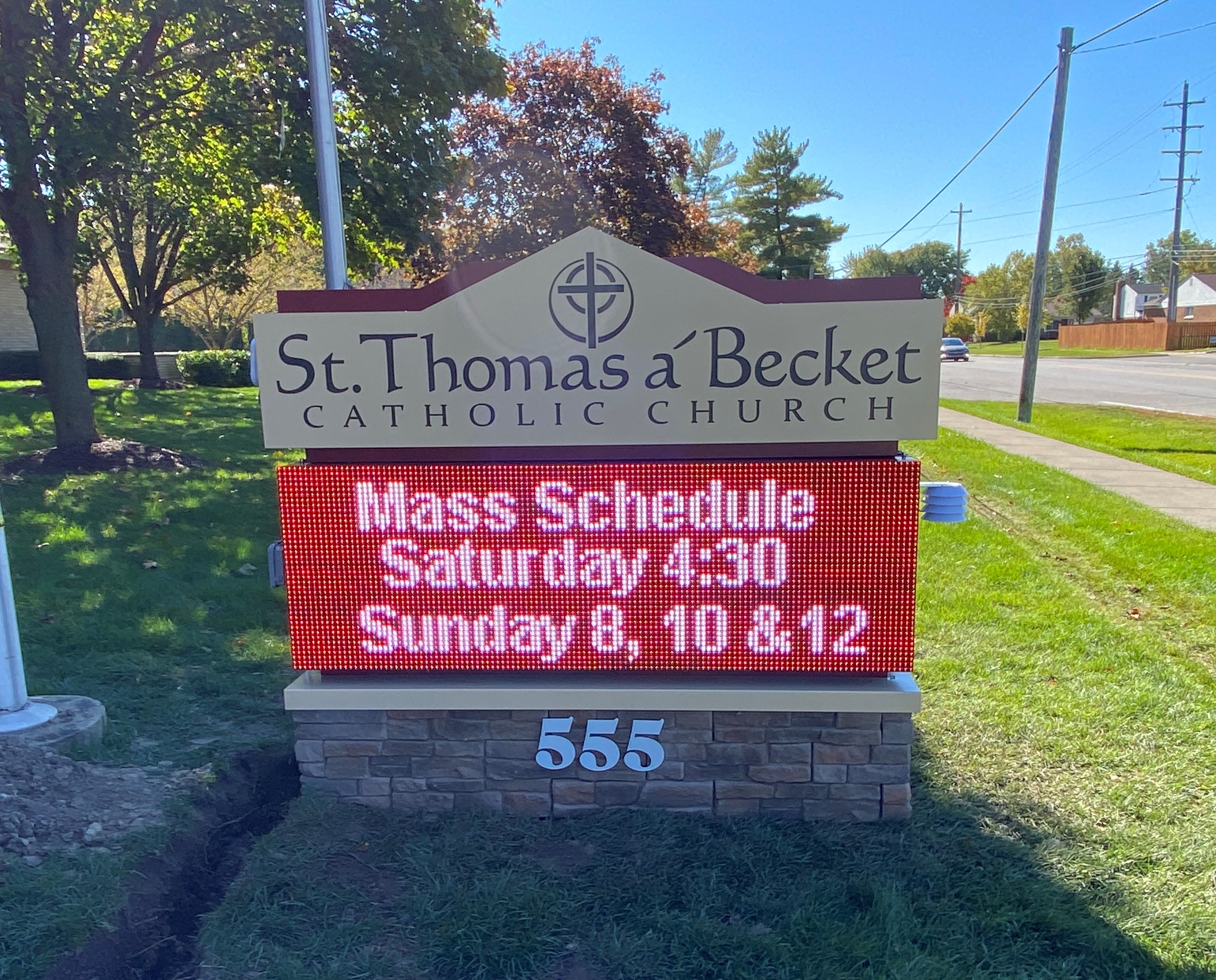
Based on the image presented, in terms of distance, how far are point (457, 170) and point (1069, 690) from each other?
10.3 meters

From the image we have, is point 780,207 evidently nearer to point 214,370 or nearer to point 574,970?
point 214,370

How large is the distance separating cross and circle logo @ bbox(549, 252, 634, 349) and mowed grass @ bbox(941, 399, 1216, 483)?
910 cm

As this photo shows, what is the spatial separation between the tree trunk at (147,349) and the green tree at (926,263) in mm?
74266

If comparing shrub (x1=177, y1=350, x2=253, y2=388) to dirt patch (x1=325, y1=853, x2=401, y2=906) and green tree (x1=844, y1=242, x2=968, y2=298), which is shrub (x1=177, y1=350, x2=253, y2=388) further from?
green tree (x1=844, y1=242, x2=968, y2=298)

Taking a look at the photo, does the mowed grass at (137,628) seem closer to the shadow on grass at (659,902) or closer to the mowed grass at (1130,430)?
the shadow on grass at (659,902)

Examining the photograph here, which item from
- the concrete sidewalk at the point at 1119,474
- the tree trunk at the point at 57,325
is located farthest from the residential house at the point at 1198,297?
the tree trunk at the point at 57,325

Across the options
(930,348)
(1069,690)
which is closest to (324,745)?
(930,348)

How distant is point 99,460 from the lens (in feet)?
31.6

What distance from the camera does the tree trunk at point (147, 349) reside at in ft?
71.3

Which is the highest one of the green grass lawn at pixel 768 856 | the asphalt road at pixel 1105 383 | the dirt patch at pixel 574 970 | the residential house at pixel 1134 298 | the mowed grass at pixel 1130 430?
the residential house at pixel 1134 298

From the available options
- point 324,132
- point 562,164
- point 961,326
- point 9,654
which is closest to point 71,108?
point 324,132

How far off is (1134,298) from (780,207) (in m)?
58.0

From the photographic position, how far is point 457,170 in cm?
1209

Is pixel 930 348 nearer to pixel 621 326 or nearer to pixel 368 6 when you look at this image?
pixel 621 326
